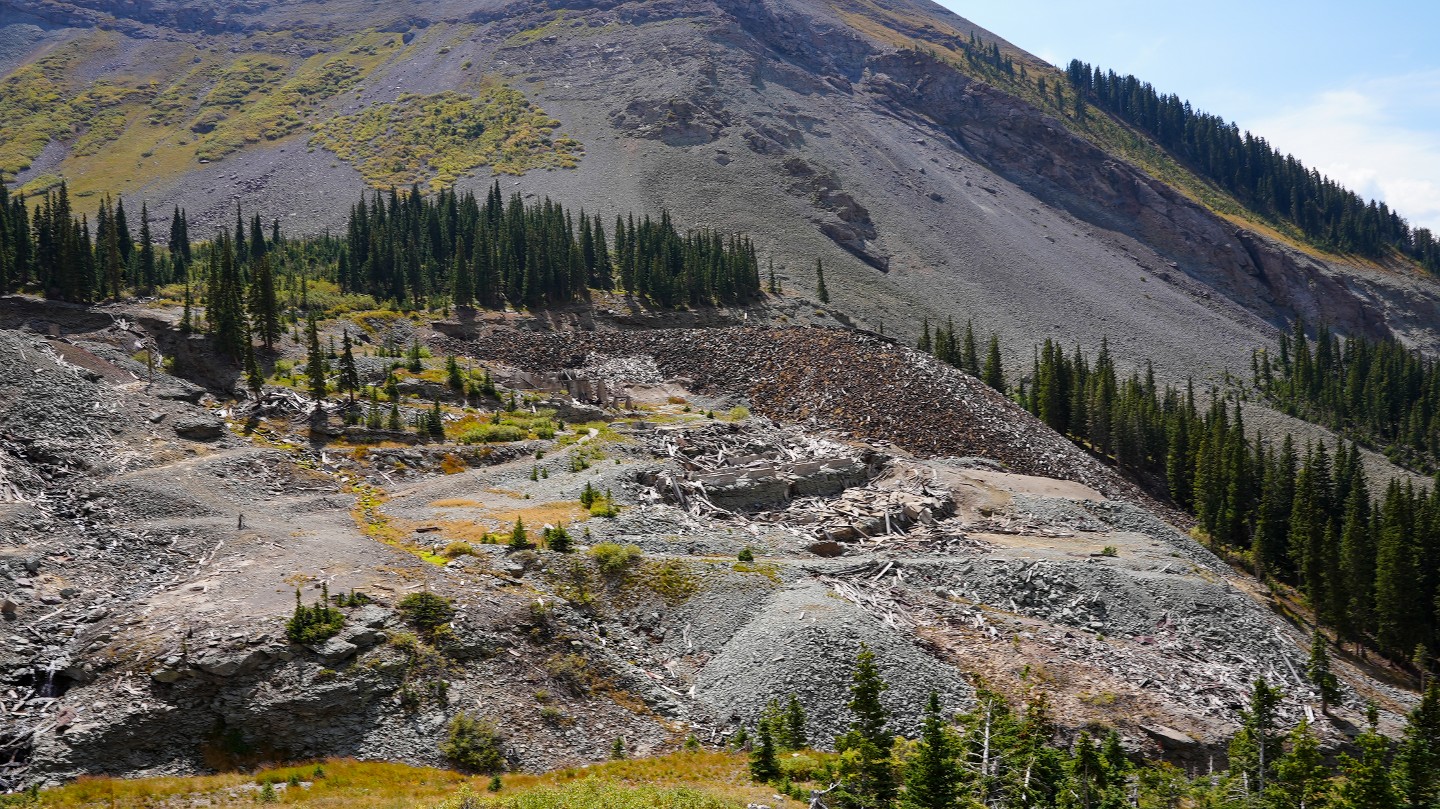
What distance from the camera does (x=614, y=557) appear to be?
43344 mm

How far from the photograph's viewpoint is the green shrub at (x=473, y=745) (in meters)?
31.0

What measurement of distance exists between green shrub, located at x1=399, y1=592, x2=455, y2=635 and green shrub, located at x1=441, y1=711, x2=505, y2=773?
4.35m

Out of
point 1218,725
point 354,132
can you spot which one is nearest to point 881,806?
point 1218,725

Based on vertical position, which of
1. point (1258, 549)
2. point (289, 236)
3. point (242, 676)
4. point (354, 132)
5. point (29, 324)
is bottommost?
point (1258, 549)

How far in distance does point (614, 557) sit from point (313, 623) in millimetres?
13765

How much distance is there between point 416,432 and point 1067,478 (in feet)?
155

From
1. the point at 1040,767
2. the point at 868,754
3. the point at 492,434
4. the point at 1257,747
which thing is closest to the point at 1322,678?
the point at 1257,747

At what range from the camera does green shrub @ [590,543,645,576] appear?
141ft

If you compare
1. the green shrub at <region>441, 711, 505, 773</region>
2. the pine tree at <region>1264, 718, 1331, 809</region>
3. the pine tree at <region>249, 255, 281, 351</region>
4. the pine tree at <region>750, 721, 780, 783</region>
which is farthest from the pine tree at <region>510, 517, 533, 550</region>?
the pine tree at <region>249, 255, 281, 351</region>

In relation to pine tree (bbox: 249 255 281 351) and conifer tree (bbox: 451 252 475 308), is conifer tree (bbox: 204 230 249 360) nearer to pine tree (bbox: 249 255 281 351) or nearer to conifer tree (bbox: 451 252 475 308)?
pine tree (bbox: 249 255 281 351)

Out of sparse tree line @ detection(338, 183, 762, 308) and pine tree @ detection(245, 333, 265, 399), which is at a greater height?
sparse tree line @ detection(338, 183, 762, 308)

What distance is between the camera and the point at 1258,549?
77.6m

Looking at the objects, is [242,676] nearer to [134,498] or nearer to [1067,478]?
[134,498]

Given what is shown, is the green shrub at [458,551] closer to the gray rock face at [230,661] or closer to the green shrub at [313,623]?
the green shrub at [313,623]
